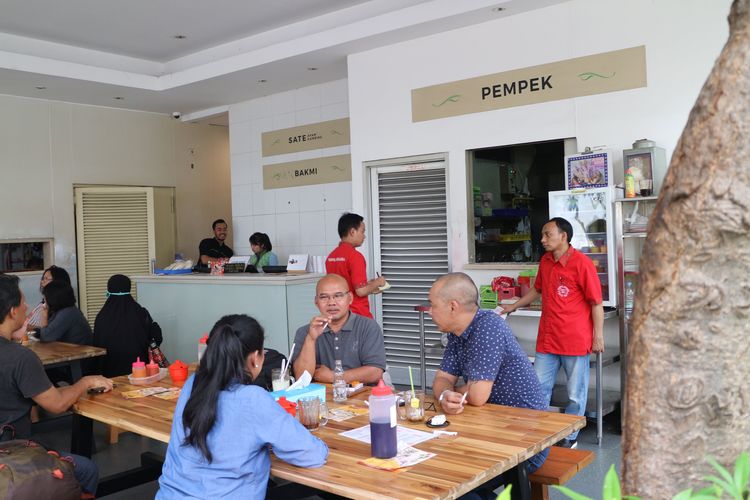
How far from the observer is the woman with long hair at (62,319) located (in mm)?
5309

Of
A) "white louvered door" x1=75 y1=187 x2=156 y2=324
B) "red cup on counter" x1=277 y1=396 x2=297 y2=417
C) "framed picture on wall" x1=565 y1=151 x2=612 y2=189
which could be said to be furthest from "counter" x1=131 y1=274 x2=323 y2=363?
"red cup on counter" x1=277 y1=396 x2=297 y2=417

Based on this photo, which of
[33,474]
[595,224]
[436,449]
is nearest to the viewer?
[436,449]

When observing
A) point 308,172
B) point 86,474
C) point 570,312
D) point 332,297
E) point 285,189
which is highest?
point 308,172

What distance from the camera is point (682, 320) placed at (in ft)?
3.57

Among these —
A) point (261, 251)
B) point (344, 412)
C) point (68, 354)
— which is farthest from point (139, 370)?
point (261, 251)

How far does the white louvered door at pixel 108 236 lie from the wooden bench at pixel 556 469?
6872 millimetres

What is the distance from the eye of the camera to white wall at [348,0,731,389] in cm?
474

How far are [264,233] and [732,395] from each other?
727 centimetres

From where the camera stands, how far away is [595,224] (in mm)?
4898

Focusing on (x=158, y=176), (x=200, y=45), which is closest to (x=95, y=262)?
(x=158, y=176)

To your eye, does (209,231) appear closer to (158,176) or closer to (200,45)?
(158,176)

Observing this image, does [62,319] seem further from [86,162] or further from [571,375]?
[571,375]

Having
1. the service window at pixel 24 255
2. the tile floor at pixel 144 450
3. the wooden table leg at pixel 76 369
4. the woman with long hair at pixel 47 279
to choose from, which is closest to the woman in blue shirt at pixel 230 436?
the tile floor at pixel 144 450

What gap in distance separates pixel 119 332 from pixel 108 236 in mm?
3724
